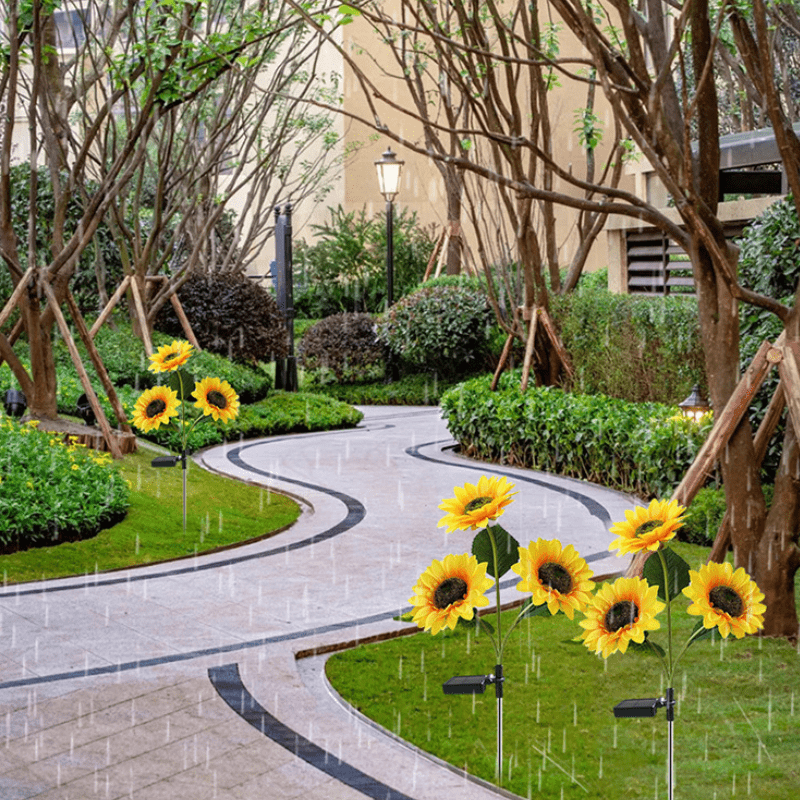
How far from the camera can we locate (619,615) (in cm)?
308

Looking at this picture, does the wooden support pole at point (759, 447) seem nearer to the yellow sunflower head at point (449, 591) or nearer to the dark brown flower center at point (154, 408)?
the yellow sunflower head at point (449, 591)

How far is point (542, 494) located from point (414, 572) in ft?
8.86

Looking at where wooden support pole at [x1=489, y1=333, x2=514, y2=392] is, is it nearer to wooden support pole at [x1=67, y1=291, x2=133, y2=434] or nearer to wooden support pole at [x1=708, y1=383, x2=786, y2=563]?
wooden support pole at [x1=67, y1=291, x2=133, y2=434]

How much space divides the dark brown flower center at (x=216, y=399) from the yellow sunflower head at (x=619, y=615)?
454cm

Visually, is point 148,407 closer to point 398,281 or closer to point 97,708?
point 97,708

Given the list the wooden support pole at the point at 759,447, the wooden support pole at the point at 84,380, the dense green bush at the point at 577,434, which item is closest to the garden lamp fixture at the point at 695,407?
the dense green bush at the point at 577,434

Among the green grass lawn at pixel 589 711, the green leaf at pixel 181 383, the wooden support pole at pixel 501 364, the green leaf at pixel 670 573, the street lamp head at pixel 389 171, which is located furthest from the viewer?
the street lamp head at pixel 389 171

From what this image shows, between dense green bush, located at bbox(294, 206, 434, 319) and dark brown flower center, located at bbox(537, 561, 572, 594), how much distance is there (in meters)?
18.5

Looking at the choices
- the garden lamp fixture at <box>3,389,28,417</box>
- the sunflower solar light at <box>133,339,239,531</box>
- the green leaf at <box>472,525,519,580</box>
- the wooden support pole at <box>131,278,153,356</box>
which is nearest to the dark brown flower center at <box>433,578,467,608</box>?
the green leaf at <box>472,525,519,580</box>

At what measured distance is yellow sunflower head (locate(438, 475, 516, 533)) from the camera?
3.15m

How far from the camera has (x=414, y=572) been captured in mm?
6840

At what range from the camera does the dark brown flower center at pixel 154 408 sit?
7211 mm

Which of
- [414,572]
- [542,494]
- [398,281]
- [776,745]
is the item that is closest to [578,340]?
[542,494]

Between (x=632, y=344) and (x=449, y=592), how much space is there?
7524 mm
